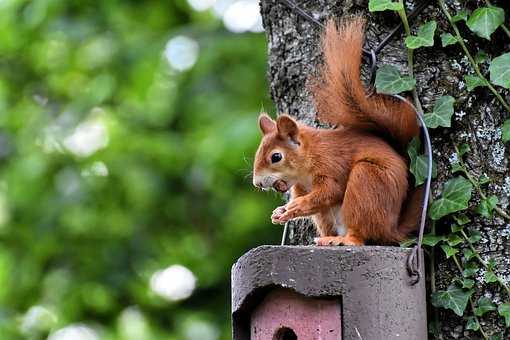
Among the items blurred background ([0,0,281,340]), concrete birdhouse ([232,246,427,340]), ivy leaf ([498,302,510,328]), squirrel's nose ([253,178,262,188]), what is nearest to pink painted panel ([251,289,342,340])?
concrete birdhouse ([232,246,427,340])

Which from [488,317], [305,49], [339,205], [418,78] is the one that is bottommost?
[488,317]

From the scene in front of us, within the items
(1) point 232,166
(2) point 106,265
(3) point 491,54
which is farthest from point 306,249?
(2) point 106,265

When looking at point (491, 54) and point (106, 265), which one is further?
point (106, 265)

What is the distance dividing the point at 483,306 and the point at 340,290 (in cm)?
35

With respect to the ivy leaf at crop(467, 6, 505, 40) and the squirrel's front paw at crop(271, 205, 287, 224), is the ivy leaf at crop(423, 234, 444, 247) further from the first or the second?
the ivy leaf at crop(467, 6, 505, 40)

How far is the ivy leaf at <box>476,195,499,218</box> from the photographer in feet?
6.79

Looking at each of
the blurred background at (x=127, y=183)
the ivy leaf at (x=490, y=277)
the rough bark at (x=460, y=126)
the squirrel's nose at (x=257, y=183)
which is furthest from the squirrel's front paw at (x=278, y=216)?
the blurred background at (x=127, y=183)

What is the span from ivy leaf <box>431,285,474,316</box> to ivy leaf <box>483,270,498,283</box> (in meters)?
0.04

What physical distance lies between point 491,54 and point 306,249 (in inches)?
24.8

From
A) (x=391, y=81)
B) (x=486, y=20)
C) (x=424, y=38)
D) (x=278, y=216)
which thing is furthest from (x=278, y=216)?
(x=486, y=20)

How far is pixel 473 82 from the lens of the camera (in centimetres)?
212

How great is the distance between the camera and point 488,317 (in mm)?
2059

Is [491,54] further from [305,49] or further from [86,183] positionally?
[86,183]

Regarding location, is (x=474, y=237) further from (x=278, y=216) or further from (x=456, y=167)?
(x=278, y=216)
